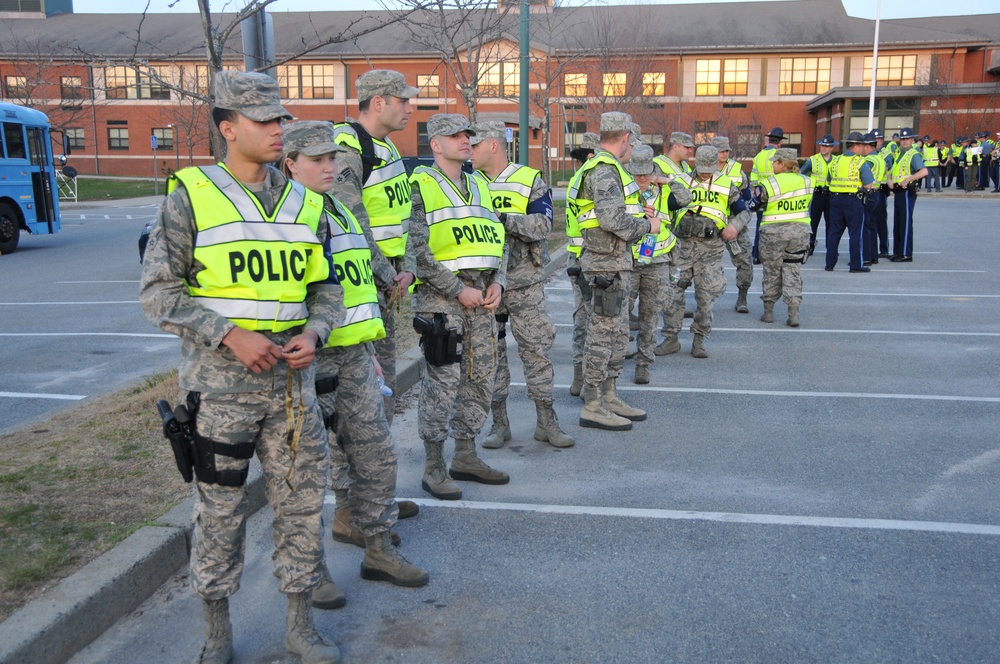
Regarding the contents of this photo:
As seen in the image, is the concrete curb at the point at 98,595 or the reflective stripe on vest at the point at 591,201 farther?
the reflective stripe on vest at the point at 591,201

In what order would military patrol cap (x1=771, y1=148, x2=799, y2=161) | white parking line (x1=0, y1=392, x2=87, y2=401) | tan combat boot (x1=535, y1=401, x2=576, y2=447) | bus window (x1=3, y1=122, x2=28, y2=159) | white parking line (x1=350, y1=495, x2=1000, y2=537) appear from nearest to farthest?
white parking line (x1=350, y1=495, x2=1000, y2=537)
tan combat boot (x1=535, y1=401, x2=576, y2=447)
white parking line (x1=0, y1=392, x2=87, y2=401)
military patrol cap (x1=771, y1=148, x2=799, y2=161)
bus window (x1=3, y1=122, x2=28, y2=159)

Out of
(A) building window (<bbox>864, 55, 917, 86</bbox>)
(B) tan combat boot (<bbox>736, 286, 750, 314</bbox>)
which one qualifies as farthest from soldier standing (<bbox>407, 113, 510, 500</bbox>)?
(A) building window (<bbox>864, 55, 917, 86</bbox>)

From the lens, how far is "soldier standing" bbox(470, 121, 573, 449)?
577cm

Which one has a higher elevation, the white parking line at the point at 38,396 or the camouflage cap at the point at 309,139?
the camouflage cap at the point at 309,139

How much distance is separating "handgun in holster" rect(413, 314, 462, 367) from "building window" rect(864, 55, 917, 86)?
52.6m

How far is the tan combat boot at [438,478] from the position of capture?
5125 millimetres

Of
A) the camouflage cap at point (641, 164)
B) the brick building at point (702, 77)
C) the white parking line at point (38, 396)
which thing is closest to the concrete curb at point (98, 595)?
the white parking line at point (38, 396)

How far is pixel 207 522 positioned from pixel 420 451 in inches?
109

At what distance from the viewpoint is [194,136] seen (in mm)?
49875

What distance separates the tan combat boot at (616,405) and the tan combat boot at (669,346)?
7.34 feet

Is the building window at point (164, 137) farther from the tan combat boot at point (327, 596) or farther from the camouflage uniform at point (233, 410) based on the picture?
the camouflage uniform at point (233, 410)

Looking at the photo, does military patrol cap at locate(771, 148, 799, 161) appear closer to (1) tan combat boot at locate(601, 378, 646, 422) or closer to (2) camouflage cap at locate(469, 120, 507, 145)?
(1) tan combat boot at locate(601, 378, 646, 422)

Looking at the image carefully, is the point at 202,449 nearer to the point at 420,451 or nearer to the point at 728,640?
the point at 728,640

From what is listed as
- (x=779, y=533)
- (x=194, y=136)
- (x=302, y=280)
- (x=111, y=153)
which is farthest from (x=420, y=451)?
(x=111, y=153)
